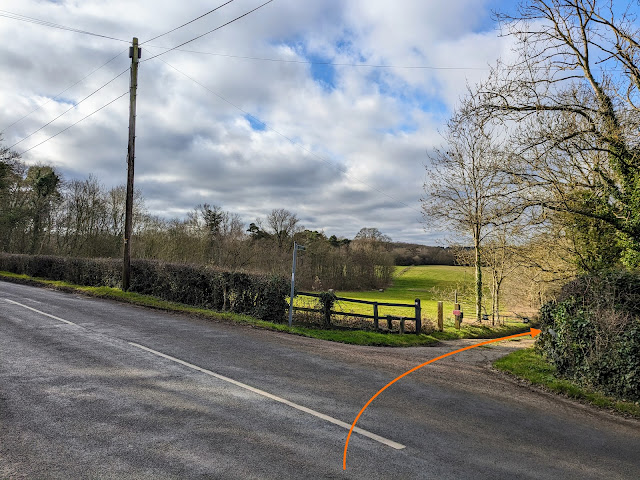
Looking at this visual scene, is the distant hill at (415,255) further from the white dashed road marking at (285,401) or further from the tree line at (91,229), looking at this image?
the white dashed road marking at (285,401)

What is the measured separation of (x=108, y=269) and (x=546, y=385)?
69.4ft

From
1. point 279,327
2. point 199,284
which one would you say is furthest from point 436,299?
point 279,327

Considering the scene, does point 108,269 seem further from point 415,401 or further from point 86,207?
point 86,207

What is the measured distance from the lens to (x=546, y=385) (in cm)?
842

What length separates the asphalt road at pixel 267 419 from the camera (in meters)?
4.03

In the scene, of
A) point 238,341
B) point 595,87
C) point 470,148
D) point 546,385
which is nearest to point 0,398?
point 238,341

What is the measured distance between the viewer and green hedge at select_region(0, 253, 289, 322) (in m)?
14.7

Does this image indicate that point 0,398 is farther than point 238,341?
No

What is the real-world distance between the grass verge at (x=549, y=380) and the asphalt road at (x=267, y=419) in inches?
17.9

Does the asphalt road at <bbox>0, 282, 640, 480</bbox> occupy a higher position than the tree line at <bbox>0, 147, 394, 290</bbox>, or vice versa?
the tree line at <bbox>0, 147, 394, 290</bbox>

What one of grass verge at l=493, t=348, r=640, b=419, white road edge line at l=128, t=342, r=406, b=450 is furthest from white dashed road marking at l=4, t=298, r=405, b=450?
grass verge at l=493, t=348, r=640, b=419

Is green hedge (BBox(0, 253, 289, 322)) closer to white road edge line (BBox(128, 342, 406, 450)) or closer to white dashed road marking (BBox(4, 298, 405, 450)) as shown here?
white dashed road marking (BBox(4, 298, 405, 450))

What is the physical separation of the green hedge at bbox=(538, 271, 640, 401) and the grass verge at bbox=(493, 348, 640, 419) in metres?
0.24

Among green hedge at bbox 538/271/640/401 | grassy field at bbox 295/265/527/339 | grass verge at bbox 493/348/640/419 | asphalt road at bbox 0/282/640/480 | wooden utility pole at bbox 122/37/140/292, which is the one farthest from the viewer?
grassy field at bbox 295/265/527/339
